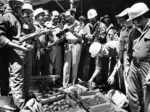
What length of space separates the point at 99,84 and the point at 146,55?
3.09 metres

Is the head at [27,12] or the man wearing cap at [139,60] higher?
the head at [27,12]

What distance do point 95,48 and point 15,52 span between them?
7.54 ft

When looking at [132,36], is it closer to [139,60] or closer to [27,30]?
[139,60]

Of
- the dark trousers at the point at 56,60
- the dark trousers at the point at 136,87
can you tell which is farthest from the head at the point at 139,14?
the dark trousers at the point at 56,60

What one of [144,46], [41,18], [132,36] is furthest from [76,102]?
[41,18]

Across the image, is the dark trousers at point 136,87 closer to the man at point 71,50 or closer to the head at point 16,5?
the head at point 16,5

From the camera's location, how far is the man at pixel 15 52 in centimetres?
531

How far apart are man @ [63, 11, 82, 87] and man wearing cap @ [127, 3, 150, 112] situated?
2570 millimetres

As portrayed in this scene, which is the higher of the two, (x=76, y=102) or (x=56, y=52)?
(x=56, y=52)

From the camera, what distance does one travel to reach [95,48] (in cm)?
709

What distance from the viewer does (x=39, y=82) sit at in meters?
7.11

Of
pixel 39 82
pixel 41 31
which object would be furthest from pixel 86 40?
pixel 41 31

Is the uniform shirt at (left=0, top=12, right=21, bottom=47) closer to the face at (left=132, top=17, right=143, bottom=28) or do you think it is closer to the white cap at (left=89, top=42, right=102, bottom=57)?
the face at (left=132, top=17, right=143, bottom=28)

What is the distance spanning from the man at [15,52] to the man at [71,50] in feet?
6.14
